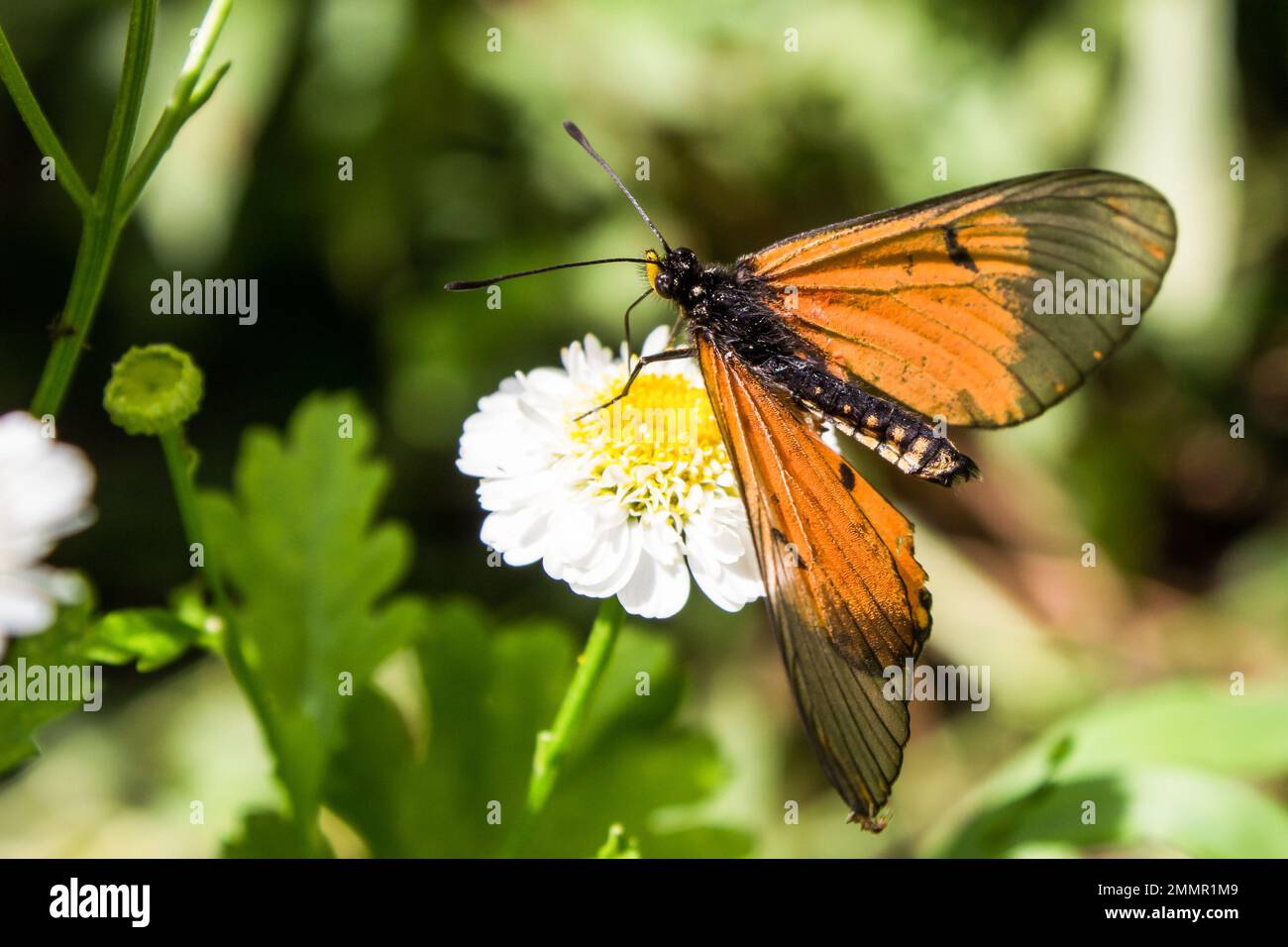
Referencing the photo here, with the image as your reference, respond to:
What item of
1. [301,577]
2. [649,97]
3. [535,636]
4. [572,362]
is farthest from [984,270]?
[649,97]

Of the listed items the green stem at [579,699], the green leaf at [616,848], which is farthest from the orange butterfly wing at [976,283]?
the green leaf at [616,848]

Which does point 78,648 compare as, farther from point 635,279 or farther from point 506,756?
point 635,279

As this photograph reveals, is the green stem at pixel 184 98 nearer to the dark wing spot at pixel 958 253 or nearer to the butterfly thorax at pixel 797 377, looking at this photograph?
the butterfly thorax at pixel 797 377

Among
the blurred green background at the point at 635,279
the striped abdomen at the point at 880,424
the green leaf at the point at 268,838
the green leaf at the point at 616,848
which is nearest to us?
the green leaf at the point at 616,848

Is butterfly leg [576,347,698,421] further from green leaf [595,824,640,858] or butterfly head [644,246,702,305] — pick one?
green leaf [595,824,640,858]

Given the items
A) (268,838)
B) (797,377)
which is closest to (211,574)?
(268,838)

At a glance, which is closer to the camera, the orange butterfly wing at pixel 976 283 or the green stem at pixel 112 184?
the green stem at pixel 112 184

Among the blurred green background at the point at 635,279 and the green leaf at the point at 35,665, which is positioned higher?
the blurred green background at the point at 635,279
